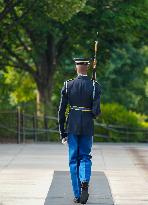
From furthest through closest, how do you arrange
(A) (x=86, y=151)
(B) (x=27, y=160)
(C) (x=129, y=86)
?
(C) (x=129, y=86) → (B) (x=27, y=160) → (A) (x=86, y=151)

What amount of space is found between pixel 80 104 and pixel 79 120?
21 centimetres

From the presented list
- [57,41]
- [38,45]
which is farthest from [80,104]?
[57,41]

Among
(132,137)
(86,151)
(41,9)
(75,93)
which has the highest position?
(41,9)

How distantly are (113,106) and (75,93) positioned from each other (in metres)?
27.2

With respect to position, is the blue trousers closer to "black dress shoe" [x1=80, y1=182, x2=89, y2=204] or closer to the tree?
"black dress shoe" [x1=80, y1=182, x2=89, y2=204]

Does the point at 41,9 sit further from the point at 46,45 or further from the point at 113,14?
the point at 46,45

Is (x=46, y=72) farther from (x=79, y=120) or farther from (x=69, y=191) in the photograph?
(x=79, y=120)

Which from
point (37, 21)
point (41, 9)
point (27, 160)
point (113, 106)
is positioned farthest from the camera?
point (113, 106)

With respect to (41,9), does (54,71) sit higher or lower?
lower

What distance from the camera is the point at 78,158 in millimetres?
11258

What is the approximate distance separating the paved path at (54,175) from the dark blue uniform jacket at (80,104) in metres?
0.98

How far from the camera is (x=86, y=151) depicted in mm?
11203

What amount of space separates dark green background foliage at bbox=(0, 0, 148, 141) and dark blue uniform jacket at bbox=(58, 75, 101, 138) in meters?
14.1

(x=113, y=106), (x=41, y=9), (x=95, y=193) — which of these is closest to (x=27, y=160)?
(x=95, y=193)
